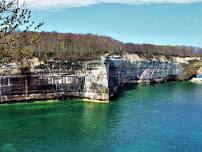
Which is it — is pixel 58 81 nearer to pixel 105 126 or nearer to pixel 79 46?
pixel 105 126

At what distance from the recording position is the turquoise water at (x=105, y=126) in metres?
33.5

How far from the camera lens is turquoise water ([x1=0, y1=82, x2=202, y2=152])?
1320 inches

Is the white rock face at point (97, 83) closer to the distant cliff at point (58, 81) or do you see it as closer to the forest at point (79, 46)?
the distant cliff at point (58, 81)

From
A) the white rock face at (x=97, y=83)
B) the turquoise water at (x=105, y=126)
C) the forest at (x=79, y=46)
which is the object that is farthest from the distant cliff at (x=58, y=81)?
the turquoise water at (x=105, y=126)

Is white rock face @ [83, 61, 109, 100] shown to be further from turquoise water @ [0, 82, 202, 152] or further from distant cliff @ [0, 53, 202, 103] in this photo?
turquoise water @ [0, 82, 202, 152]

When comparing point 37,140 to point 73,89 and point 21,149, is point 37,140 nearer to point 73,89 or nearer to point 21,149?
point 21,149

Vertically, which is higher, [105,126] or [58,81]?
[58,81]

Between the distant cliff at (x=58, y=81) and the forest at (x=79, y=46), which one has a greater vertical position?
the forest at (x=79, y=46)

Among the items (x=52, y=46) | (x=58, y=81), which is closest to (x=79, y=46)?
(x=52, y=46)

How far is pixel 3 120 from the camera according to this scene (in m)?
45.1

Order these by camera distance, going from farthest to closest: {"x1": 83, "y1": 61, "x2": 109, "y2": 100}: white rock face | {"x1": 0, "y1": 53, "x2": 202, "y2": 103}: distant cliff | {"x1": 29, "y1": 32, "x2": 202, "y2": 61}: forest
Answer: {"x1": 29, "y1": 32, "x2": 202, "y2": 61}: forest, {"x1": 83, "y1": 61, "x2": 109, "y2": 100}: white rock face, {"x1": 0, "y1": 53, "x2": 202, "y2": 103}: distant cliff

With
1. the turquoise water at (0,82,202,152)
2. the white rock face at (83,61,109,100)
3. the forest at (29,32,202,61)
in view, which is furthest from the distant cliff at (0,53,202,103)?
the turquoise water at (0,82,202,152)

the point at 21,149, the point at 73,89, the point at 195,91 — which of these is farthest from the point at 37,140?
the point at 195,91

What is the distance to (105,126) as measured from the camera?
41906 millimetres
